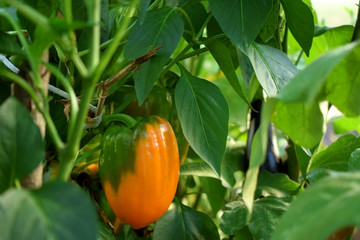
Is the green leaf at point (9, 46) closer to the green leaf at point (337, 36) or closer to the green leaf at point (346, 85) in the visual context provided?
the green leaf at point (346, 85)

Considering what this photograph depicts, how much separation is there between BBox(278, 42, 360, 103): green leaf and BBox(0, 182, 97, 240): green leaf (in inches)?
6.0

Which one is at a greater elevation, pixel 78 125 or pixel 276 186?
pixel 78 125

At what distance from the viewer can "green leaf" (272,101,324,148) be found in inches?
17.1

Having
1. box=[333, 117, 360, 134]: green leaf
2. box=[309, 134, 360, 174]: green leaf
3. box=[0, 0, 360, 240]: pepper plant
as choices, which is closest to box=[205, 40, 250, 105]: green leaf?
box=[0, 0, 360, 240]: pepper plant

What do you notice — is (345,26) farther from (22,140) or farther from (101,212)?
(22,140)

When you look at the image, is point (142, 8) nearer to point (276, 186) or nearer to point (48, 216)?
point (48, 216)

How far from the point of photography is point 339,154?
29.5 inches

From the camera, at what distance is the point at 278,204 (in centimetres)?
70

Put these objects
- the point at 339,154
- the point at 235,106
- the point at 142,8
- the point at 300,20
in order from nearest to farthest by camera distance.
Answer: the point at 142,8, the point at 300,20, the point at 339,154, the point at 235,106

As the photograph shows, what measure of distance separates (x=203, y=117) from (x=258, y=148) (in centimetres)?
26

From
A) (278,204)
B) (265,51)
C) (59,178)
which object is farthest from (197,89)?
(59,178)

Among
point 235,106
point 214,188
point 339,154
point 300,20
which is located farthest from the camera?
point 235,106

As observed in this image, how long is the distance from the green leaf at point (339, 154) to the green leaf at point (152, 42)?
0.33m

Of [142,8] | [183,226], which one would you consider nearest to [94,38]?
[142,8]
